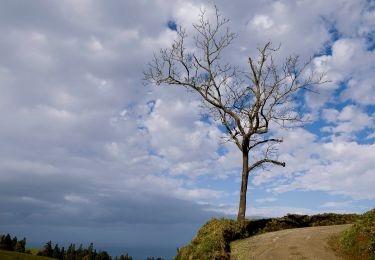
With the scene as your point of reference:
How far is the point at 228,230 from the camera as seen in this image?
2302cm

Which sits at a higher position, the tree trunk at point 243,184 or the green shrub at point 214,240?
the tree trunk at point 243,184

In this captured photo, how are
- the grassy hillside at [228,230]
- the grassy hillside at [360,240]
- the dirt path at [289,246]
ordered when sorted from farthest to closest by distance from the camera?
the grassy hillside at [228,230], the dirt path at [289,246], the grassy hillside at [360,240]

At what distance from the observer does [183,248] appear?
78.6 feet

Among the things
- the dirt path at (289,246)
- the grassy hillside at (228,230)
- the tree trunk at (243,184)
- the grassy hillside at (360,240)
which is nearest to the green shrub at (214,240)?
the grassy hillside at (228,230)

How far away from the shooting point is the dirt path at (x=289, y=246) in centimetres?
1862

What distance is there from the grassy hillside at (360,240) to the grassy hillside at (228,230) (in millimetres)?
5788

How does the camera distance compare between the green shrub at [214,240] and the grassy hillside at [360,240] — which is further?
the green shrub at [214,240]

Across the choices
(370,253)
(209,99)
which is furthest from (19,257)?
(370,253)

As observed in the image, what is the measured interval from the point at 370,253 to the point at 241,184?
12.7 metres

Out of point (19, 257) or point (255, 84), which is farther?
point (19, 257)

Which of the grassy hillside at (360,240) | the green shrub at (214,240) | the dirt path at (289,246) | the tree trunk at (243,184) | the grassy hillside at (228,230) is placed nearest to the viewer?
the grassy hillside at (360,240)

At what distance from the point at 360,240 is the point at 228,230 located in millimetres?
7306

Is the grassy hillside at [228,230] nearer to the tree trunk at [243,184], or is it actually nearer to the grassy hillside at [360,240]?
the tree trunk at [243,184]

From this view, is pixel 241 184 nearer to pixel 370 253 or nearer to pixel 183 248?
pixel 183 248
